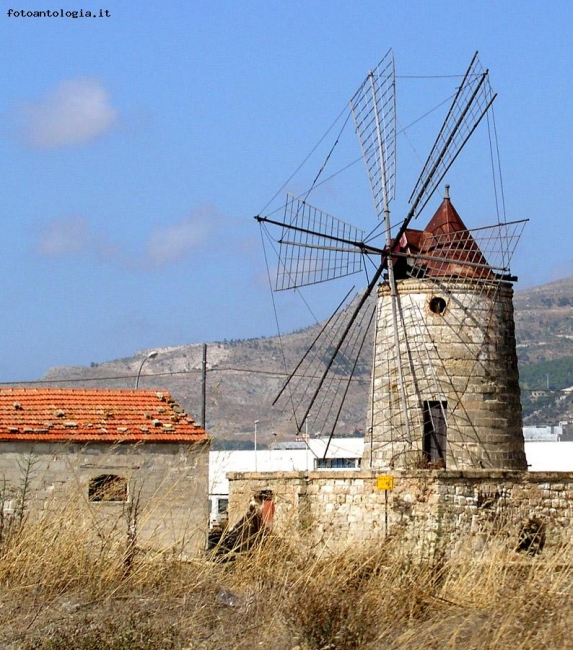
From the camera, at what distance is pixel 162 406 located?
25047 mm

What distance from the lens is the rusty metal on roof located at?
75.7 feet

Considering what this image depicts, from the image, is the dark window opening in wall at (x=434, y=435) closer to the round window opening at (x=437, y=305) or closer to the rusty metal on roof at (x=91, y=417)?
the round window opening at (x=437, y=305)

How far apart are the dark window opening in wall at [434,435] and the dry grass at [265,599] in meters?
13.8

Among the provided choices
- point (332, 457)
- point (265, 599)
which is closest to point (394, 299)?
point (265, 599)

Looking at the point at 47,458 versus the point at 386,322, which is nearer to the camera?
the point at 47,458

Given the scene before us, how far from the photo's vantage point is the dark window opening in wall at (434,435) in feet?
79.2

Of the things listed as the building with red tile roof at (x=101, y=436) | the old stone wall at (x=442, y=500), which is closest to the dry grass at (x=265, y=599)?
the old stone wall at (x=442, y=500)

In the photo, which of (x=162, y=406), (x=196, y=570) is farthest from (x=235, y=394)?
(x=196, y=570)

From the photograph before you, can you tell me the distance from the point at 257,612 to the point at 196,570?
0.88 m

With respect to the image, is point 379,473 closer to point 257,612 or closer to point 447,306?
point 447,306

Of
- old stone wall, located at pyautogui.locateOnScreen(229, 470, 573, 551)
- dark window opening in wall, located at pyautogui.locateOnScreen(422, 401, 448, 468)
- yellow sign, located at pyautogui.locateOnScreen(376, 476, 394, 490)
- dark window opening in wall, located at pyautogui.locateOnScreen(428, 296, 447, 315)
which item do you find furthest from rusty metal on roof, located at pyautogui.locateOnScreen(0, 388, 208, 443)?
dark window opening in wall, located at pyautogui.locateOnScreen(428, 296, 447, 315)

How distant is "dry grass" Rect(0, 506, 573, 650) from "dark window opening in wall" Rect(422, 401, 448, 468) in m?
13.8

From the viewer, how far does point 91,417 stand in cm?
2402

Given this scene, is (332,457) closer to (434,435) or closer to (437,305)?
(434,435)
